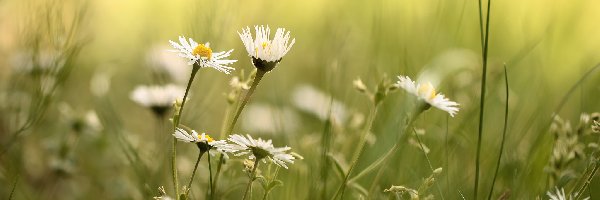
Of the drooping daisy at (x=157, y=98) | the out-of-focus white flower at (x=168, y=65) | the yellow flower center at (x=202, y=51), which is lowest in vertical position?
the yellow flower center at (x=202, y=51)

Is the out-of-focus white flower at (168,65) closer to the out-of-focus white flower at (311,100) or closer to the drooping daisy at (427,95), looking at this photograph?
the out-of-focus white flower at (311,100)

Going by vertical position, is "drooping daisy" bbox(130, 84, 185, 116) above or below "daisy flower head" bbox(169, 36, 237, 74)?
above

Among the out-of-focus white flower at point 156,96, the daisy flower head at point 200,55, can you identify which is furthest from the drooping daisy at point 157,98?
the daisy flower head at point 200,55

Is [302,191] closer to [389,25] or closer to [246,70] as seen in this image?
[246,70]

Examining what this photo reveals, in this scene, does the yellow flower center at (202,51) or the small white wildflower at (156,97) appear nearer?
the yellow flower center at (202,51)

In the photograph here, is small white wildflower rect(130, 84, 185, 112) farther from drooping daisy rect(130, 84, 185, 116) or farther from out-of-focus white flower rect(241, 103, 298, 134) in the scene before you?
out-of-focus white flower rect(241, 103, 298, 134)

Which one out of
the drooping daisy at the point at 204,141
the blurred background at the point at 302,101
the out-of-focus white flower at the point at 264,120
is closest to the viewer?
the drooping daisy at the point at 204,141

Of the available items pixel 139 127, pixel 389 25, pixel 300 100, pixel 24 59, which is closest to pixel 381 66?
pixel 389 25

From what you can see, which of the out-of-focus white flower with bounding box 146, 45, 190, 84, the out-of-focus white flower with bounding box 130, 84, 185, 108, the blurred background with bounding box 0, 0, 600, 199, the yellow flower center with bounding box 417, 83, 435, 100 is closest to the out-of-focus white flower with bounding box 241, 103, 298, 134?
the blurred background with bounding box 0, 0, 600, 199

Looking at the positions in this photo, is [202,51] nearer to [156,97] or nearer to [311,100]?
[156,97]
